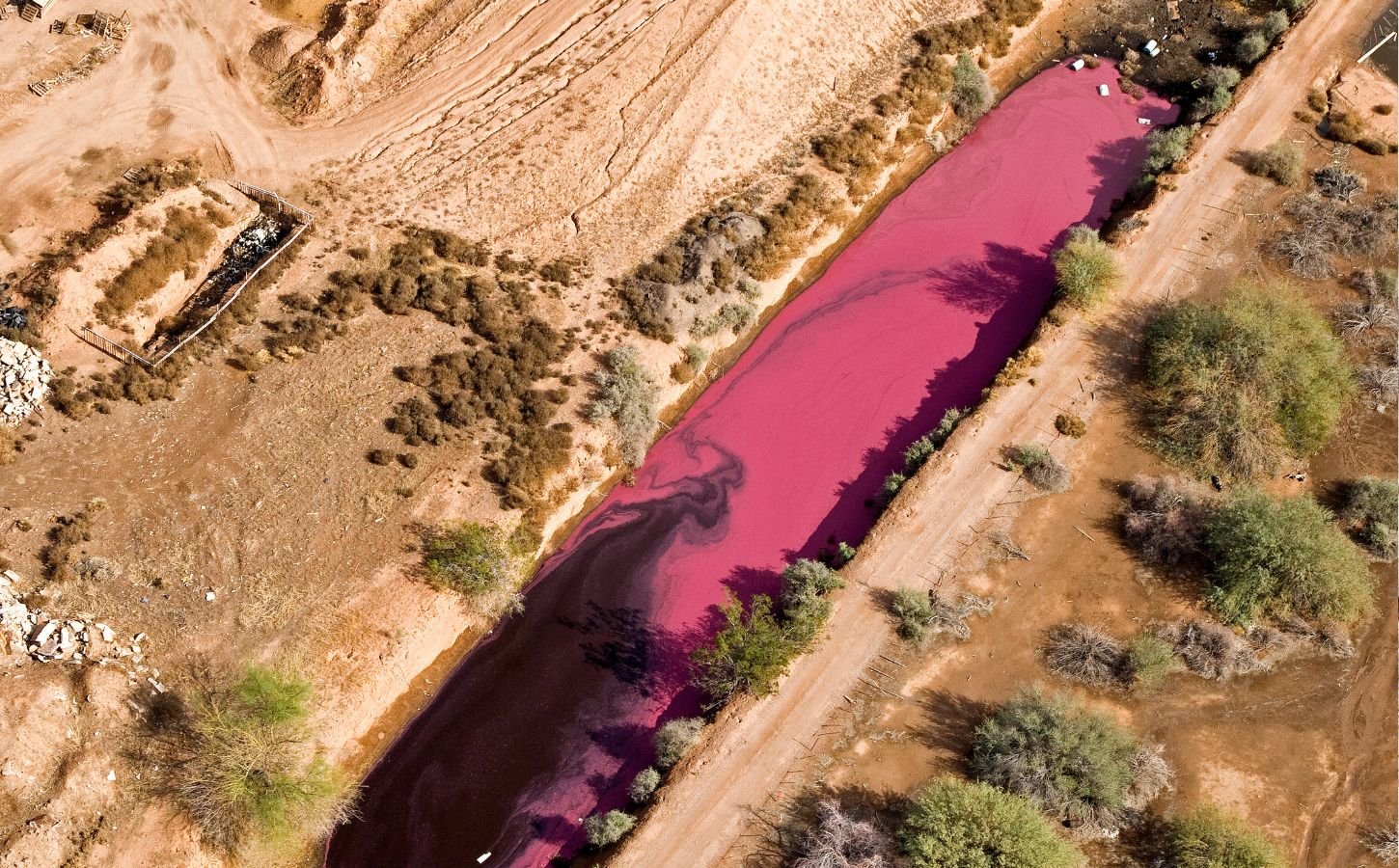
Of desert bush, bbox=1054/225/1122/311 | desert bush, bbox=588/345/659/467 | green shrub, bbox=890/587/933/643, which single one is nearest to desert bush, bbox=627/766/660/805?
green shrub, bbox=890/587/933/643

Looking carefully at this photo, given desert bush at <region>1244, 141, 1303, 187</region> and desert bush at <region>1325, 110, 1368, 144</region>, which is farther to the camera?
desert bush at <region>1325, 110, 1368, 144</region>

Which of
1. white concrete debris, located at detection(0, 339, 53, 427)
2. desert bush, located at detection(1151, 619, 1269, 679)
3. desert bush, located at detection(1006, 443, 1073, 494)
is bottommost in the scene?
desert bush, located at detection(1151, 619, 1269, 679)

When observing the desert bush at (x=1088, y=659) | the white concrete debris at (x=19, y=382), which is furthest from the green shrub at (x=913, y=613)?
the white concrete debris at (x=19, y=382)

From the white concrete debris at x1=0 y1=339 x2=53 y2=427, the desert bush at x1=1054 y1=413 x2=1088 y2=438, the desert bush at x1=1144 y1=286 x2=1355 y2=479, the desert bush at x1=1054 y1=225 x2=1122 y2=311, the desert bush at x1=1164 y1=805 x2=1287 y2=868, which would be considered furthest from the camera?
the desert bush at x1=1054 y1=225 x2=1122 y2=311

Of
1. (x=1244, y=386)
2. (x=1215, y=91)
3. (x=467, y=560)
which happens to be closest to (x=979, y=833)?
(x=467, y=560)

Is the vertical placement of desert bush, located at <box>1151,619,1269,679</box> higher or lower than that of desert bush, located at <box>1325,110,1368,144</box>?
lower

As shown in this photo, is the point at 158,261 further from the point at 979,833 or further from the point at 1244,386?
the point at 1244,386

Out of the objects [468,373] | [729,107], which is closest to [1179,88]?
[729,107]

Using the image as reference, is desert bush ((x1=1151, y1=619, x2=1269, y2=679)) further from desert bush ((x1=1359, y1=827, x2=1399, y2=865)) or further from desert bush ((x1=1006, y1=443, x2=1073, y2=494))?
desert bush ((x1=1006, y1=443, x2=1073, y2=494))
